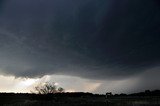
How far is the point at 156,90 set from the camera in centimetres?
8269

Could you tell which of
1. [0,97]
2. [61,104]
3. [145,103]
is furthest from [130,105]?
[0,97]

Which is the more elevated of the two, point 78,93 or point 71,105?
point 78,93

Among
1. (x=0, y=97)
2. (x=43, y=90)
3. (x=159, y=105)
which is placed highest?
(x=43, y=90)

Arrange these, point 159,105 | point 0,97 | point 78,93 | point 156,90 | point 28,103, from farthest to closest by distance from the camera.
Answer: point 78,93, point 156,90, point 0,97, point 28,103, point 159,105

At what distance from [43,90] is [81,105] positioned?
8547 centimetres

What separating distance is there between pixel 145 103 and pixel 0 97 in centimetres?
4083

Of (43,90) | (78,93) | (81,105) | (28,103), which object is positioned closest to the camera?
(81,105)

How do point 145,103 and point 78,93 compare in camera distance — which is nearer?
point 145,103

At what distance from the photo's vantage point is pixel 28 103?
2021 inches

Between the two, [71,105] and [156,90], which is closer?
[71,105]

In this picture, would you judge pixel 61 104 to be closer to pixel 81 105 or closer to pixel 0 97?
pixel 81 105

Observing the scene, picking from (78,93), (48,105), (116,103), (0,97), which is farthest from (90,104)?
(78,93)

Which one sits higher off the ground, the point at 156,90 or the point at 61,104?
the point at 156,90

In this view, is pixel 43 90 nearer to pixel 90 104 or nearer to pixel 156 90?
pixel 156 90
